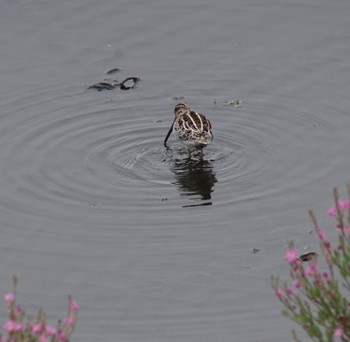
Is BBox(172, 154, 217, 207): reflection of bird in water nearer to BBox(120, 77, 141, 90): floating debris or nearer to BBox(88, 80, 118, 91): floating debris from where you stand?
BBox(120, 77, 141, 90): floating debris

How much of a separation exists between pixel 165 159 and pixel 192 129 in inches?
19.4

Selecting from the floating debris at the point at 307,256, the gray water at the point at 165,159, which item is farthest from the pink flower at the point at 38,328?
the floating debris at the point at 307,256

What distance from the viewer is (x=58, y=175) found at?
14023mm

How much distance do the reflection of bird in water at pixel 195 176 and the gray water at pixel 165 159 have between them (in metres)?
0.03

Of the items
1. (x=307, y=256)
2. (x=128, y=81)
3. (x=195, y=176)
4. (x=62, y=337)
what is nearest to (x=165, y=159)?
(x=195, y=176)

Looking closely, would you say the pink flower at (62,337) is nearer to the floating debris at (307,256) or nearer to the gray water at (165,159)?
the gray water at (165,159)

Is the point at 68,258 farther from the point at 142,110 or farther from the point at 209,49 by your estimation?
the point at 209,49

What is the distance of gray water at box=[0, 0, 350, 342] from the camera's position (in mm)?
11031

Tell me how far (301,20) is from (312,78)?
221cm

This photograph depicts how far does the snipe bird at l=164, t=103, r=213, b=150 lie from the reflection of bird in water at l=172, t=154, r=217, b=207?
198mm

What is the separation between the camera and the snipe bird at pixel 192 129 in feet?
48.5

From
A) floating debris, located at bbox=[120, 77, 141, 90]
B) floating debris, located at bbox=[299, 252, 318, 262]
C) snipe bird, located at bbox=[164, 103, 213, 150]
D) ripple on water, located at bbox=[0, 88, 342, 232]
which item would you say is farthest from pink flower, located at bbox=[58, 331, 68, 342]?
floating debris, located at bbox=[120, 77, 141, 90]

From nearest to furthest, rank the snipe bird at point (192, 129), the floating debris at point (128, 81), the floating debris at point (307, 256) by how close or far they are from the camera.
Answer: the floating debris at point (307, 256), the snipe bird at point (192, 129), the floating debris at point (128, 81)

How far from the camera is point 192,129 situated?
48.6 ft
